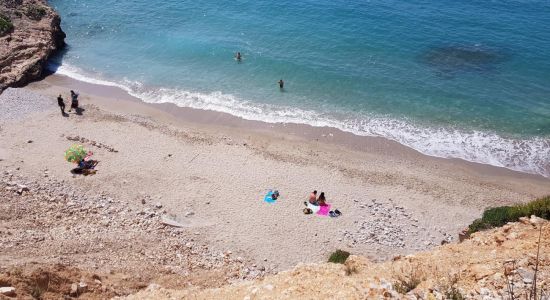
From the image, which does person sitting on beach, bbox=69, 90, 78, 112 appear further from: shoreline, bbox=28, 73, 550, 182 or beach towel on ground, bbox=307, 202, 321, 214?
beach towel on ground, bbox=307, 202, 321, 214

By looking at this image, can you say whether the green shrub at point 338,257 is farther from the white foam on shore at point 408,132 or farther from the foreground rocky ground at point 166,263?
the white foam on shore at point 408,132

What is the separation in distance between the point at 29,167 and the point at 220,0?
Answer: 35.5 meters

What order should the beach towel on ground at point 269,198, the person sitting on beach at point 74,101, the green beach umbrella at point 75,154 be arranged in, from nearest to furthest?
the beach towel on ground at point 269,198
the green beach umbrella at point 75,154
the person sitting on beach at point 74,101

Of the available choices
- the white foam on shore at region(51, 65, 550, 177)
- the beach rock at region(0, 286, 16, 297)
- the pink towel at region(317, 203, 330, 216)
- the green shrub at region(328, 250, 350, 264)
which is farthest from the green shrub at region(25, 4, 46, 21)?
the green shrub at region(328, 250, 350, 264)

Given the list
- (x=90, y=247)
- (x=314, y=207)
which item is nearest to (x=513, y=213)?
(x=314, y=207)

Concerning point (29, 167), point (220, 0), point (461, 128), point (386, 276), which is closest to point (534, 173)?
point (461, 128)

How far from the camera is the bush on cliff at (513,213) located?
1494 centimetres

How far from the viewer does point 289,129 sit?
30078mm

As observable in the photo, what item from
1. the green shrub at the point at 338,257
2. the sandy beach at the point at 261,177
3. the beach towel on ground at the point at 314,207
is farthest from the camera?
the beach towel on ground at the point at 314,207

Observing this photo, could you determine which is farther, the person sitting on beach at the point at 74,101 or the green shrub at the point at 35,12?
the green shrub at the point at 35,12

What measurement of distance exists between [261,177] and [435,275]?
14462 millimetres

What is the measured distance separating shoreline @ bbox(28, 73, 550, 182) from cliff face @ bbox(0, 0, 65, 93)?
1456mm

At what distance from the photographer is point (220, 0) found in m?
51.5

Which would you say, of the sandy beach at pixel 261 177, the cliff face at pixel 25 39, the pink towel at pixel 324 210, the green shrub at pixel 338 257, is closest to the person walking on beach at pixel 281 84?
the sandy beach at pixel 261 177
